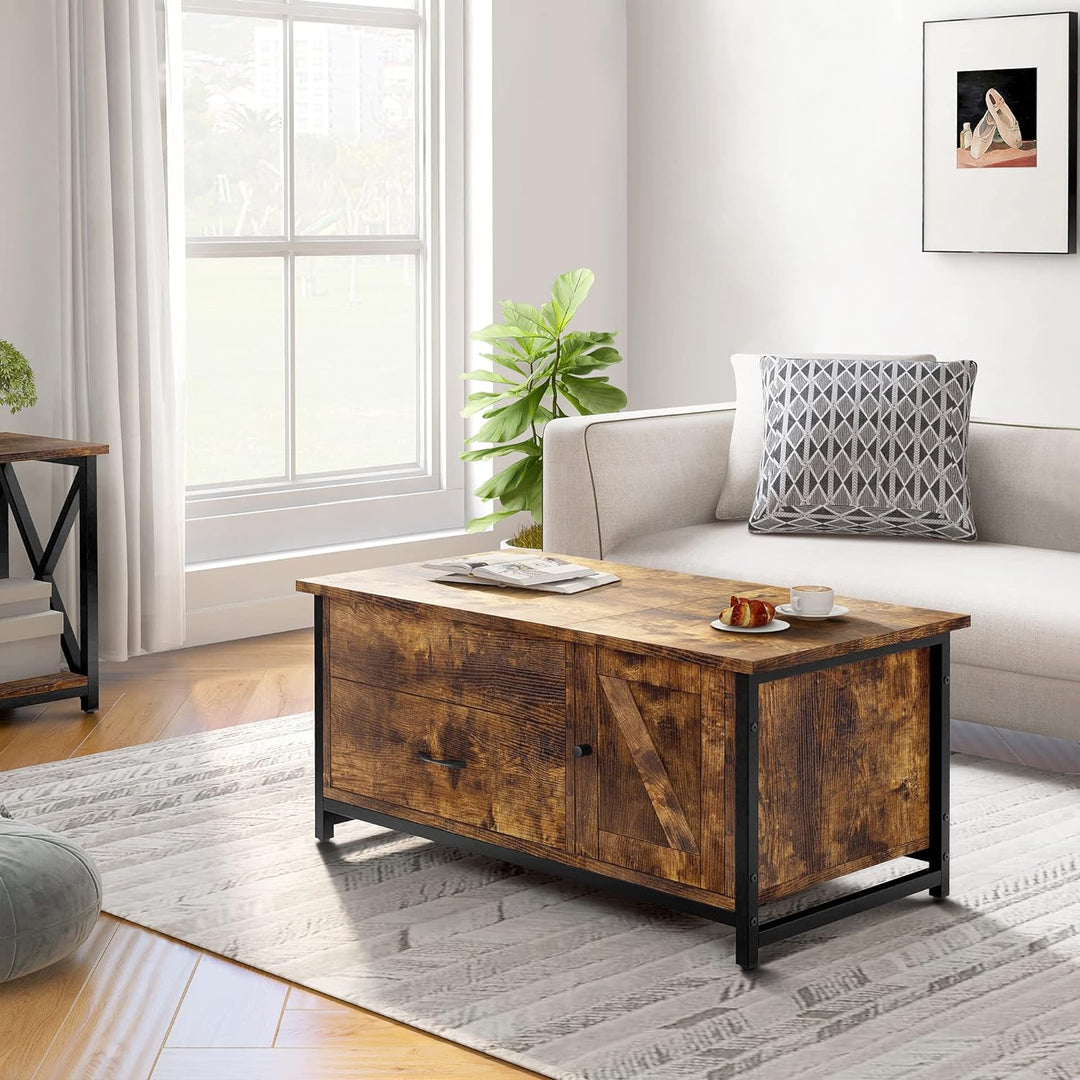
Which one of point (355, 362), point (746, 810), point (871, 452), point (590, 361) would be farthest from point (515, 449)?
point (746, 810)

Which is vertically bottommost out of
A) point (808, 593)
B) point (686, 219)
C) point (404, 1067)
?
point (404, 1067)

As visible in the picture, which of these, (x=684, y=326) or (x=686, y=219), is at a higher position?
(x=686, y=219)

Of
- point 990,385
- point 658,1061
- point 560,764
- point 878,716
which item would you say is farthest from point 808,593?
point 990,385

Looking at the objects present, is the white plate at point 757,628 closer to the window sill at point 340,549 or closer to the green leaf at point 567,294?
the green leaf at point 567,294

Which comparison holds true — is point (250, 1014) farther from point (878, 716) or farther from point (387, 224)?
point (387, 224)

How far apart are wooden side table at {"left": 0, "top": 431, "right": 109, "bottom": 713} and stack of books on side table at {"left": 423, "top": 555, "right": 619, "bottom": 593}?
1.24 meters

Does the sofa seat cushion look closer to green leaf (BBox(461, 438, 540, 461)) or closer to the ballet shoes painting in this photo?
green leaf (BBox(461, 438, 540, 461))

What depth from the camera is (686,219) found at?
5707 mm

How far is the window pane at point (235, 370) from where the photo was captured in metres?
5.03

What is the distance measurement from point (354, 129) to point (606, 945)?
3.43m

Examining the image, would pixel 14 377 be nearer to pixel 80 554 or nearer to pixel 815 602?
pixel 80 554

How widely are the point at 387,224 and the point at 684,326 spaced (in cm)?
106

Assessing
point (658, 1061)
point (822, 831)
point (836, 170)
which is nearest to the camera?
point (658, 1061)

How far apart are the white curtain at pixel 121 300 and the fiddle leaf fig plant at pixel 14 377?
0.34 metres
